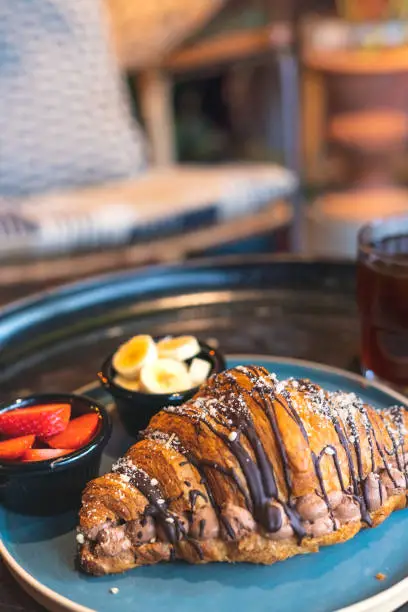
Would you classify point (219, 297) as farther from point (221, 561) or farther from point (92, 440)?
point (221, 561)

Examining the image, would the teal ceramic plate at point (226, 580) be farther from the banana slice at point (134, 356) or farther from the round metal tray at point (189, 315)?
the round metal tray at point (189, 315)

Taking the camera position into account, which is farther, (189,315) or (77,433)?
(189,315)

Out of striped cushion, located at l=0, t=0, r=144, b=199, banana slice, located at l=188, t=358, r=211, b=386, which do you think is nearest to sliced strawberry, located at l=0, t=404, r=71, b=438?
banana slice, located at l=188, t=358, r=211, b=386

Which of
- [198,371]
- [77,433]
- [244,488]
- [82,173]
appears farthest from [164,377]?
[82,173]

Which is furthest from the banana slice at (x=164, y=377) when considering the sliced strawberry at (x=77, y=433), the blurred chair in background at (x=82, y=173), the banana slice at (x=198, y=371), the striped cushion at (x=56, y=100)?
the striped cushion at (x=56, y=100)

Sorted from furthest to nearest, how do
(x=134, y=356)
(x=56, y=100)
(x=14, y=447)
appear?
1. (x=56, y=100)
2. (x=134, y=356)
3. (x=14, y=447)

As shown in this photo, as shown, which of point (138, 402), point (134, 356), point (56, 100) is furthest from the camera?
point (56, 100)

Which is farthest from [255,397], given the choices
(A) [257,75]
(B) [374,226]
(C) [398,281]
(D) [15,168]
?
(A) [257,75]

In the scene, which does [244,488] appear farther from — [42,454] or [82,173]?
[82,173]
